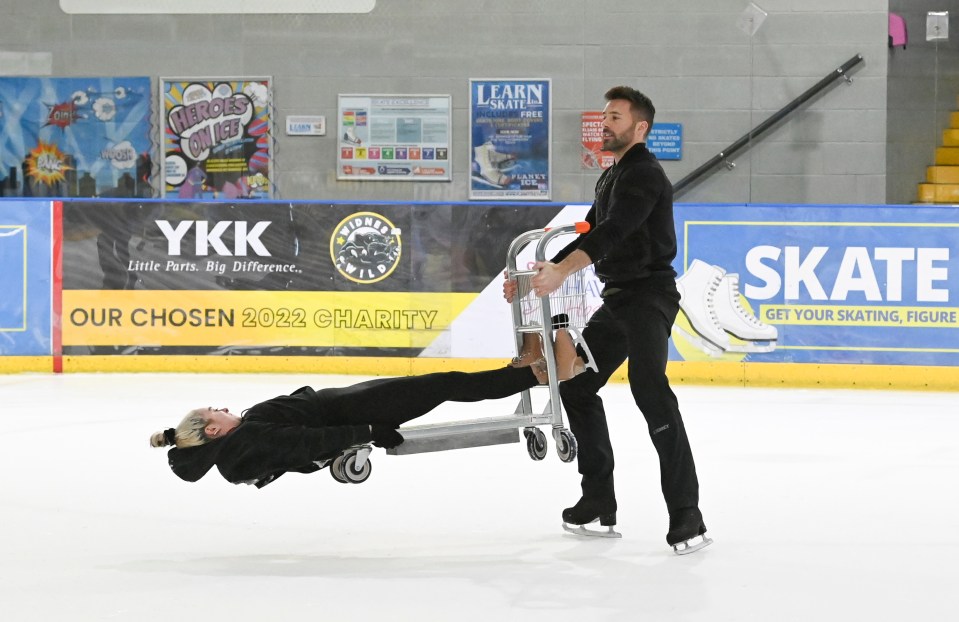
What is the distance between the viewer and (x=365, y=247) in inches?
346

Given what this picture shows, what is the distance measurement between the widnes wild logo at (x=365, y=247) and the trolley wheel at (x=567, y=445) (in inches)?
197

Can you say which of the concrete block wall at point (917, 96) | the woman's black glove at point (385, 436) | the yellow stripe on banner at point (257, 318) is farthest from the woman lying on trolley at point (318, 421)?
the concrete block wall at point (917, 96)

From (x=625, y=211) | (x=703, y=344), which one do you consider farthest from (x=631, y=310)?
(x=703, y=344)

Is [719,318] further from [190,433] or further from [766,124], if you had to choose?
[190,433]

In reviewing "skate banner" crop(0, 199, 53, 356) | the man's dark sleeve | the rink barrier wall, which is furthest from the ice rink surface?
"skate banner" crop(0, 199, 53, 356)

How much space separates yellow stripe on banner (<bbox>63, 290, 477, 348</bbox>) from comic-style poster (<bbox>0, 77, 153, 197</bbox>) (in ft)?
11.5

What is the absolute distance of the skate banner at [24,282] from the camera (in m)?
8.78

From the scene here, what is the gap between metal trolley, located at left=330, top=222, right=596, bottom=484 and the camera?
12.0 ft

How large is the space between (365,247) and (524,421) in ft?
16.3

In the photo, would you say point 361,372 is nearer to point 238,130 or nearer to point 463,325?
point 463,325

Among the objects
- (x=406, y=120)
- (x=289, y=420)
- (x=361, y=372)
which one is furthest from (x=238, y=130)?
(x=289, y=420)

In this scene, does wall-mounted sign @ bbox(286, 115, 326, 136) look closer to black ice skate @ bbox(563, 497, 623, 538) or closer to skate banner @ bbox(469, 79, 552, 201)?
skate banner @ bbox(469, 79, 552, 201)

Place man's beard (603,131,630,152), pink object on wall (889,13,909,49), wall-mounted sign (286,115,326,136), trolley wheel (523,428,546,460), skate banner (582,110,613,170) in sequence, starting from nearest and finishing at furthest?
man's beard (603,131,630,152), trolley wheel (523,428,546,460), pink object on wall (889,13,909,49), skate banner (582,110,613,170), wall-mounted sign (286,115,326,136)

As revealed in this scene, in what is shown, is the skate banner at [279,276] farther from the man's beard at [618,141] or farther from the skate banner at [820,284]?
the man's beard at [618,141]
